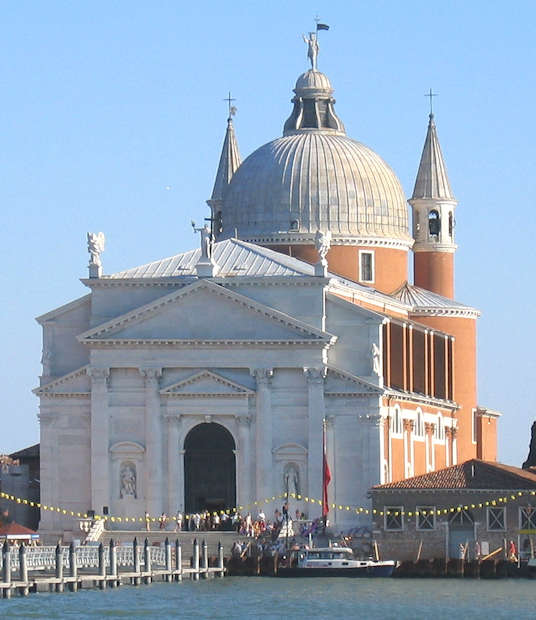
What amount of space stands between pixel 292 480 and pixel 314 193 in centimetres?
1854

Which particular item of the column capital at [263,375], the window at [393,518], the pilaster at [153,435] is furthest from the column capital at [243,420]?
the window at [393,518]

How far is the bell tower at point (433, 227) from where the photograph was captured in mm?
123812

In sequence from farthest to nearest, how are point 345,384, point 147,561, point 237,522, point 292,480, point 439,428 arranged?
1. point 439,428
2. point 345,384
3. point 292,480
4. point 237,522
5. point 147,561

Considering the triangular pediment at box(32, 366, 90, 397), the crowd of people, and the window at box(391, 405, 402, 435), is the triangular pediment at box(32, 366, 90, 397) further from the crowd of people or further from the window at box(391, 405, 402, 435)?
the window at box(391, 405, 402, 435)

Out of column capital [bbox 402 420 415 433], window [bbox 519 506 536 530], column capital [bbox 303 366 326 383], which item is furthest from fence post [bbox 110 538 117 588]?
column capital [bbox 402 420 415 433]

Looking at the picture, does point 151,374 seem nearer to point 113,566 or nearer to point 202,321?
point 202,321

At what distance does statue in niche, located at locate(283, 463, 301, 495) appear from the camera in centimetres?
10200

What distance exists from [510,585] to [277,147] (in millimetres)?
33417

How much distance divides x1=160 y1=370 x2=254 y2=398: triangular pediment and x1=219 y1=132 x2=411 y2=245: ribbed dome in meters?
15.3

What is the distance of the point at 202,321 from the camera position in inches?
4035

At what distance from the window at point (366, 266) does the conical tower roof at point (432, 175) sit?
717 centimetres

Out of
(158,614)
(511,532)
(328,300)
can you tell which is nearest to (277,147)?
(328,300)

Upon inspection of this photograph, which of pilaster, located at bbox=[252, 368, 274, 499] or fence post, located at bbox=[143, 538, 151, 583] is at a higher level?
pilaster, located at bbox=[252, 368, 274, 499]

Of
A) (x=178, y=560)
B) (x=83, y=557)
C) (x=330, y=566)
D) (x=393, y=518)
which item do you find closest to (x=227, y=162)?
(x=393, y=518)
